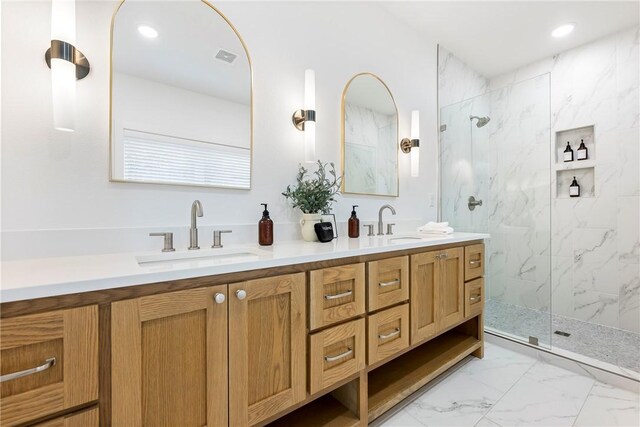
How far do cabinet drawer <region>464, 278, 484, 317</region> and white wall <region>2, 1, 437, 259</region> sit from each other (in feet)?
2.26

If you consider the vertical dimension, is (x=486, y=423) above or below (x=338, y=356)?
below

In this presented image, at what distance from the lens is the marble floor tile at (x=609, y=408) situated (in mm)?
1344

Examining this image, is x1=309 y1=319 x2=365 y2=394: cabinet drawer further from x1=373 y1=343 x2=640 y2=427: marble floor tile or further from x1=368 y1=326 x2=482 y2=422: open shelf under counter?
x1=373 y1=343 x2=640 y2=427: marble floor tile

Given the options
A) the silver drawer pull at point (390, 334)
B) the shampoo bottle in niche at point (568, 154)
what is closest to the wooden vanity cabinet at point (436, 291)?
the silver drawer pull at point (390, 334)

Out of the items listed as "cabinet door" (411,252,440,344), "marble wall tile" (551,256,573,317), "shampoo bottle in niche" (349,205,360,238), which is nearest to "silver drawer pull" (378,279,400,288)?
"cabinet door" (411,252,440,344)

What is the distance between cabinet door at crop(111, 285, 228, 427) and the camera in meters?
0.70

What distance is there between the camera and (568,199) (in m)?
2.59

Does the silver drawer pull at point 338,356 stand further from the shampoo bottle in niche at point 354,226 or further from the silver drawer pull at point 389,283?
the shampoo bottle in niche at point 354,226

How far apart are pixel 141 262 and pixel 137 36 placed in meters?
0.92

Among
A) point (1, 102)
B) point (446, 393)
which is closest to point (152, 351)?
point (1, 102)

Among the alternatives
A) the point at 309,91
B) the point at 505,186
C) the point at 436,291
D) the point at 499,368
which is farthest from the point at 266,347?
the point at 505,186

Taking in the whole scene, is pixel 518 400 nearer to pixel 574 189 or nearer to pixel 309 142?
pixel 309 142

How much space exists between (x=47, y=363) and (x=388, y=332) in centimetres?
117

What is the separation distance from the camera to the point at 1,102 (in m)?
0.92
